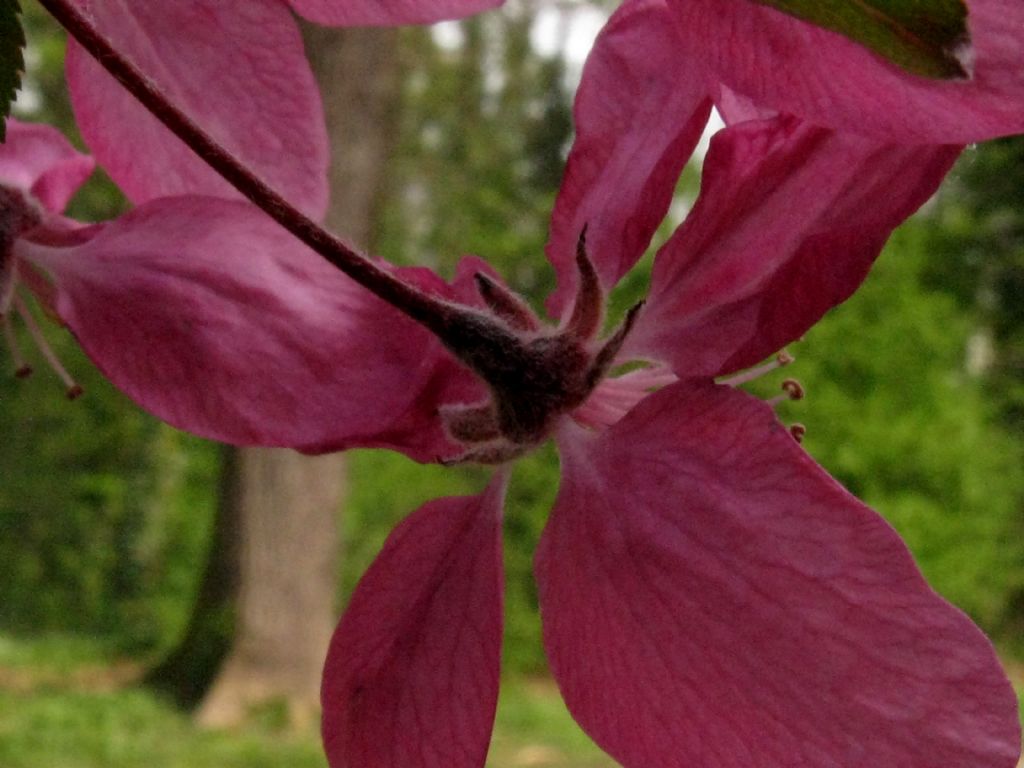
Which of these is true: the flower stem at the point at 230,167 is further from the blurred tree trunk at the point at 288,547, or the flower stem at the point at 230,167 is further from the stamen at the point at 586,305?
the blurred tree trunk at the point at 288,547

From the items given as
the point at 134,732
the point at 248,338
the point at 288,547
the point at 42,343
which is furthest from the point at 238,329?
the point at 134,732

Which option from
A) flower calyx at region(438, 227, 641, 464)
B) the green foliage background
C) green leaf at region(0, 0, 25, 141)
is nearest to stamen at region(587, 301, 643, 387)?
flower calyx at region(438, 227, 641, 464)

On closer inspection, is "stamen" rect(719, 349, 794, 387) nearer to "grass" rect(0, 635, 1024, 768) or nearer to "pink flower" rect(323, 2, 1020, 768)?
"pink flower" rect(323, 2, 1020, 768)

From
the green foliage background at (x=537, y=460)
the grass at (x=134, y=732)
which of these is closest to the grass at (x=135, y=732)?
the grass at (x=134, y=732)

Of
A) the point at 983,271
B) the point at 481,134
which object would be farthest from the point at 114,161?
the point at 481,134

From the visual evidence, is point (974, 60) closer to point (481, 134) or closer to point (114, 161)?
point (114, 161)
